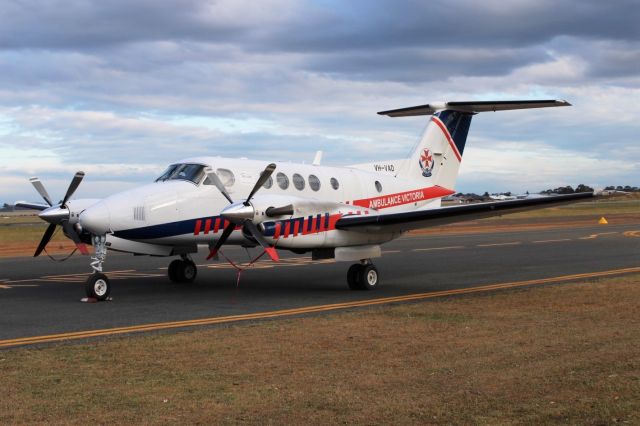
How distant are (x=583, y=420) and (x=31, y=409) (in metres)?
5.17

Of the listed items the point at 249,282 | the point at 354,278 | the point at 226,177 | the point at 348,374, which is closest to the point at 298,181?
the point at 226,177

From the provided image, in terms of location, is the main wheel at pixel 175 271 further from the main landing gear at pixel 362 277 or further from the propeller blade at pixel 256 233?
the main landing gear at pixel 362 277

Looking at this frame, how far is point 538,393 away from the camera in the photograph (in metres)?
7.57

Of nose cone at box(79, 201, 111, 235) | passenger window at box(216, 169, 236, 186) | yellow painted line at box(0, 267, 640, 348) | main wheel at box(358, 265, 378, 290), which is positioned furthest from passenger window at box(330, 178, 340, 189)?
nose cone at box(79, 201, 111, 235)

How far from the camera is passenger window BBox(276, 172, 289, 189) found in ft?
59.4

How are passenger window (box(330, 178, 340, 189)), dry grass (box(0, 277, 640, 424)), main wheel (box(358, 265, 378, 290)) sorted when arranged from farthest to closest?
1. passenger window (box(330, 178, 340, 189))
2. main wheel (box(358, 265, 378, 290))
3. dry grass (box(0, 277, 640, 424))

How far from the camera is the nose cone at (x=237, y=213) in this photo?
15531mm

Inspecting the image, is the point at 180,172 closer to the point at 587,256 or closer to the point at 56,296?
the point at 56,296

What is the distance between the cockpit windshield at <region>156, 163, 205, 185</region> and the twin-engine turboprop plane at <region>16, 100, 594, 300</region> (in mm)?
23

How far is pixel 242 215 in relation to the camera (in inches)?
613

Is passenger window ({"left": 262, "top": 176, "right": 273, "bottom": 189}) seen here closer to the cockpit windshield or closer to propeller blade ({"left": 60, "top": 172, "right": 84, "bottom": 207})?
the cockpit windshield

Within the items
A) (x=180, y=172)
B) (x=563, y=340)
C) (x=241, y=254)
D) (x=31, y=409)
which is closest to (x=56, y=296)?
(x=180, y=172)

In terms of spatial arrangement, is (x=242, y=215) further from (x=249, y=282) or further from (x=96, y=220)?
(x=249, y=282)

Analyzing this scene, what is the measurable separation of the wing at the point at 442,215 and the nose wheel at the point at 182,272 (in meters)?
4.56
